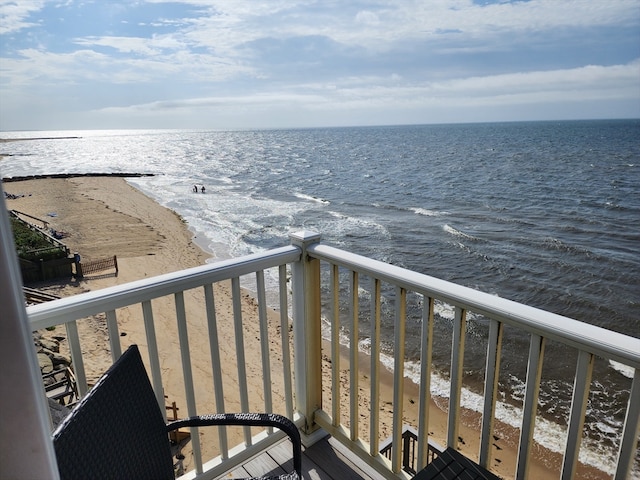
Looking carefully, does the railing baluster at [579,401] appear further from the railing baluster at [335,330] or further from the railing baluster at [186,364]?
the railing baluster at [186,364]

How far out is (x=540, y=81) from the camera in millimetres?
55219

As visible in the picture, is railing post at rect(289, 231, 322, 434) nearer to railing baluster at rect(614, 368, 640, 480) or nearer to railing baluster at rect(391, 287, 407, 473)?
railing baluster at rect(391, 287, 407, 473)

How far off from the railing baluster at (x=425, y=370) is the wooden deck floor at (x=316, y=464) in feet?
1.23

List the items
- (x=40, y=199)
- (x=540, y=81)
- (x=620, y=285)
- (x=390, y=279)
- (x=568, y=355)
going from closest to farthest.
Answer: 1. (x=390, y=279)
2. (x=568, y=355)
3. (x=620, y=285)
4. (x=40, y=199)
5. (x=540, y=81)

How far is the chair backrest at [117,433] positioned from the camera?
0.98m

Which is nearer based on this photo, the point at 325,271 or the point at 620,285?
the point at 325,271

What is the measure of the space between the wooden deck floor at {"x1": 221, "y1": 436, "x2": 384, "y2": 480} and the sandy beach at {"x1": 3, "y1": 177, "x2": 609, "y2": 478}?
3.33 metres

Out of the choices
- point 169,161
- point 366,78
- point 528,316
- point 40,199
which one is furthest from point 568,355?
point 366,78

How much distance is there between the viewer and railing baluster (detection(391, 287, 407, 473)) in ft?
5.33

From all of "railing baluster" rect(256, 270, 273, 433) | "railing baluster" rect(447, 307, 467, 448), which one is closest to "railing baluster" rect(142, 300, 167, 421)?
"railing baluster" rect(256, 270, 273, 433)

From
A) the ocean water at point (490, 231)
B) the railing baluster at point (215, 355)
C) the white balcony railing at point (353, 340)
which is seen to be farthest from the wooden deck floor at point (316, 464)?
the ocean water at point (490, 231)

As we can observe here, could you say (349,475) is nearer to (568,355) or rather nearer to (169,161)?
(568,355)

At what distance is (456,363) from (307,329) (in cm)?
85

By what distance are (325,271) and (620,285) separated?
772 centimetres
